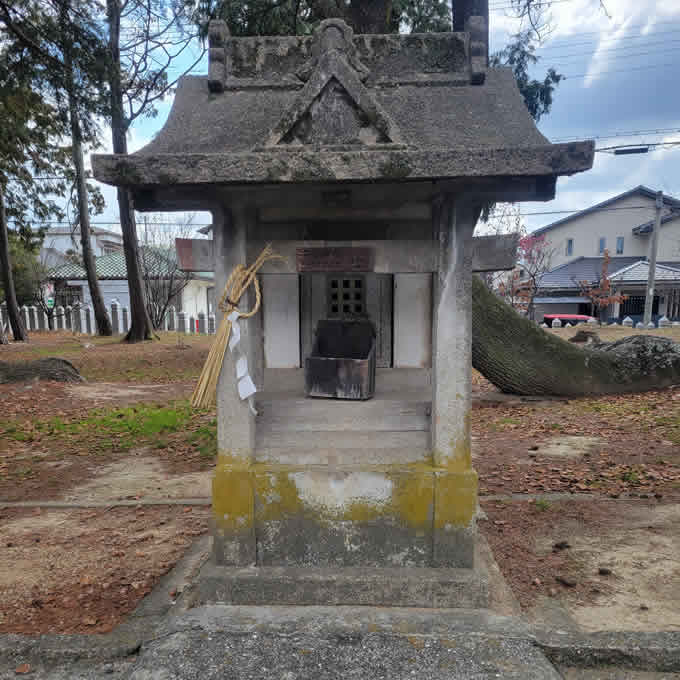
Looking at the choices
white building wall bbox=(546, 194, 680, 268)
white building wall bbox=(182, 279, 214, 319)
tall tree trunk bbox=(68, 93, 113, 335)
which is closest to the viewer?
tall tree trunk bbox=(68, 93, 113, 335)

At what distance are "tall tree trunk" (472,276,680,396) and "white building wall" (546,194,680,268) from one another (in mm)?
27445

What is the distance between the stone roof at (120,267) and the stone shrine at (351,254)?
15966mm

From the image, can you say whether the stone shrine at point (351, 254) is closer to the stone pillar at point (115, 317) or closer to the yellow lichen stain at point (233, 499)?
the yellow lichen stain at point (233, 499)

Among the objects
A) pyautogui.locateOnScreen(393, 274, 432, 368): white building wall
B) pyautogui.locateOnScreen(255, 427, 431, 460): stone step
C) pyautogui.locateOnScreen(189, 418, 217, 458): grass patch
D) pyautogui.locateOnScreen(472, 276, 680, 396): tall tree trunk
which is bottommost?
pyautogui.locateOnScreen(189, 418, 217, 458): grass patch

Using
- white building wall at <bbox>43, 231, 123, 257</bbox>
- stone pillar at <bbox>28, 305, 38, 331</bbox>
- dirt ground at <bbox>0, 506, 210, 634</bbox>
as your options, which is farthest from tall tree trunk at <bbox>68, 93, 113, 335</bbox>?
white building wall at <bbox>43, 231, 123, 257</bbox>

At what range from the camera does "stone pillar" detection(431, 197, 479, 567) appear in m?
2.83

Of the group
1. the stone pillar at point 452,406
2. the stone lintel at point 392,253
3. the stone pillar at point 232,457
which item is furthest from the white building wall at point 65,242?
the stone pillar at point 452,406

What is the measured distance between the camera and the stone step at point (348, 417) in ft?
10.2

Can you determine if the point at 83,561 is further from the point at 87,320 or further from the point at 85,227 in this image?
the point at 87,320

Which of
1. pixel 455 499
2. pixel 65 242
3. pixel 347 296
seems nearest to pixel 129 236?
pixel 347 296

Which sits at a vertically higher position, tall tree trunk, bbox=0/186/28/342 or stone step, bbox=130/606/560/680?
tall tree trunk, bbox=0/186/28/342

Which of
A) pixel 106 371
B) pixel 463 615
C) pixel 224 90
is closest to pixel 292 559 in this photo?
pixel 463 615

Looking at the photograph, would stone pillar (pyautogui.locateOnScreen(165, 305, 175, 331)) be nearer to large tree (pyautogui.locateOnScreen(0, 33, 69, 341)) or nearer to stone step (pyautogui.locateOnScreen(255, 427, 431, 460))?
large tree (pyautogui.locateOnScreen(0, 33, 69, 341))

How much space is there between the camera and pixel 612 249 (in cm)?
3519
